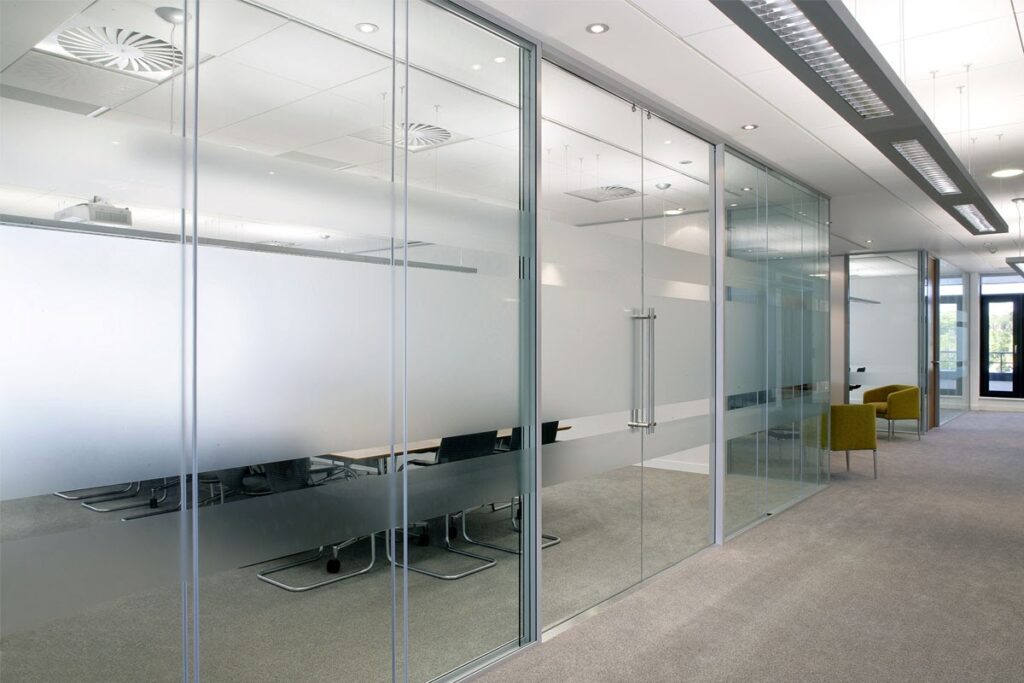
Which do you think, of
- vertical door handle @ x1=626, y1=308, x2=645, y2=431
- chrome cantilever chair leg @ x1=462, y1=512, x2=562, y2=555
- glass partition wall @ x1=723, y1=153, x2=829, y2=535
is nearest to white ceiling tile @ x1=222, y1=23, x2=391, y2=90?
chrome cantilever chair leg @ x1=462, y1=512, x2=562, y2=555

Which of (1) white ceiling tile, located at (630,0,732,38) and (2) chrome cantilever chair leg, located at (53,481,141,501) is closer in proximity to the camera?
(2) chrome cantilever chair leg, located at (53,481,141,501)

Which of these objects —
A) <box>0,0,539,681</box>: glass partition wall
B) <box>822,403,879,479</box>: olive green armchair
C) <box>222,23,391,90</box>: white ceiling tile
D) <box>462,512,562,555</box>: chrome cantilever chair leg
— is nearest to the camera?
<box>0,0,539,681</box>: glass partition wall

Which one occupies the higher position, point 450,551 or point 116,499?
point 116,499

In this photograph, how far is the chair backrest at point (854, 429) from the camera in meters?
7.91

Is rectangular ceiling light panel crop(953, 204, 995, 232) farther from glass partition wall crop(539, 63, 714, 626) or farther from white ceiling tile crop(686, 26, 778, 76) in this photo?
white ceiling tile crop(686, 26, 778, 76)

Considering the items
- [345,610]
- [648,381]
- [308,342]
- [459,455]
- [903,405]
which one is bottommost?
[345,610]

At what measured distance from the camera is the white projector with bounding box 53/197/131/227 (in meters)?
1.97

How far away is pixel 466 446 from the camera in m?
3.27

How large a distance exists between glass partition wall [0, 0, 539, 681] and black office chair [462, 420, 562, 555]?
2 cm

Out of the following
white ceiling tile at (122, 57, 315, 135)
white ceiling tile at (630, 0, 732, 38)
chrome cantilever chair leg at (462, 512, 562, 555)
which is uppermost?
white ceiling tile at (630, 0, 732, 38)

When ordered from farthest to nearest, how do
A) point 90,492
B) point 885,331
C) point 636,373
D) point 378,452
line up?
point 885,331 → point 636,373 → point 378,452 → point 90,492

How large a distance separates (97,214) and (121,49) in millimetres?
480

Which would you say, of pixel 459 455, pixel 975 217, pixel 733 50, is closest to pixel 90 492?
pixel 459 455

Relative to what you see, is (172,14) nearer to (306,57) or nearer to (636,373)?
(306,57)
